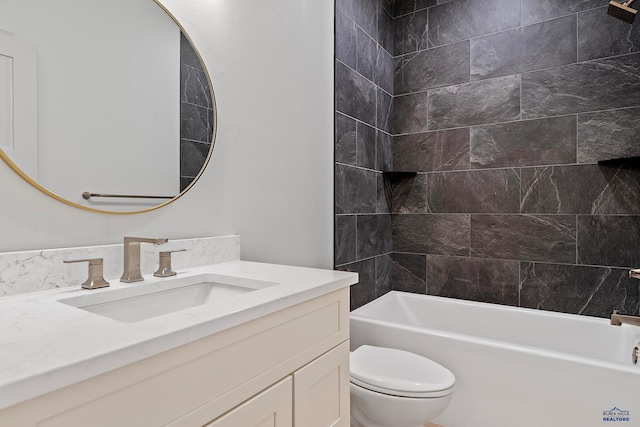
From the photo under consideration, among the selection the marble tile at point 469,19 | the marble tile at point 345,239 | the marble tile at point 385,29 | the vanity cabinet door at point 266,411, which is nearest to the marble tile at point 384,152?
the marble tile at point 345,239

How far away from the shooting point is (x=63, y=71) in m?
1.04

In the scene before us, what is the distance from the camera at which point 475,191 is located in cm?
253

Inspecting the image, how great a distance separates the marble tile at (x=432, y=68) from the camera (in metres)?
2.57

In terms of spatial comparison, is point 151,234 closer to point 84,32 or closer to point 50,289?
point 50,289

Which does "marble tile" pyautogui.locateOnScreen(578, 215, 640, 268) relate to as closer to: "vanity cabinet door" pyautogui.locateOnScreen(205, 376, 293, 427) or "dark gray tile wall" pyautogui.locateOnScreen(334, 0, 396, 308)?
"dark gray tile wall" pyautogui.locateOnScreen(334, 0, 396, 308)

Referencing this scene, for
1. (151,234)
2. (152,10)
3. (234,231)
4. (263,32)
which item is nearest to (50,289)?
(151,234)

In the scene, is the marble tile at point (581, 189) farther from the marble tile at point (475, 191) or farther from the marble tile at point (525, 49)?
the marble tile at point (525, 49)

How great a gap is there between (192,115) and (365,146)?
52.3 inches

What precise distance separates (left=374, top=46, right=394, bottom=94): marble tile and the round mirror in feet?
5.04

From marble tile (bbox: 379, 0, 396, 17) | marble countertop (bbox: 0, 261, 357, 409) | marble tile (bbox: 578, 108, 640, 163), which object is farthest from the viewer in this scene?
marble tile (bbox: 379, 0, 396, 17)

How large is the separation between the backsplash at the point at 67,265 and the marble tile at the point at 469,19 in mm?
2288

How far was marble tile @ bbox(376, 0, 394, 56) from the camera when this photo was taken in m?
2.64

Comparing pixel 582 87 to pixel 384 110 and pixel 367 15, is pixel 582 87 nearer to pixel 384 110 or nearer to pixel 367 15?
pixel 384 110

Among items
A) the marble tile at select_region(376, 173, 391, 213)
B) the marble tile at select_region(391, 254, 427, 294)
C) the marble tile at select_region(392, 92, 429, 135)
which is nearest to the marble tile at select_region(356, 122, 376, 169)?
the marble tile at select_region(376, 173, 391, 213)
